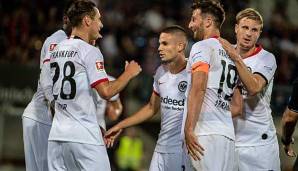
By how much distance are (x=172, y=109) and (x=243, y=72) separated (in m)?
1.25

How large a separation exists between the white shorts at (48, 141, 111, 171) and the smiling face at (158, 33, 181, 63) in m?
1.36

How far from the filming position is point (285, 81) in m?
15.6

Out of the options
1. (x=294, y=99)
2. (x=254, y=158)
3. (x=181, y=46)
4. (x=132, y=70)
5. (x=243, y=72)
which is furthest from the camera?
(x=181, y=46)

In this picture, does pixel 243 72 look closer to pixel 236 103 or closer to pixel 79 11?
pixel 236 103

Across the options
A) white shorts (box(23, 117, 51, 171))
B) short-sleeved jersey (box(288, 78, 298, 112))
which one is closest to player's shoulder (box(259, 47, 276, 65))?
short-sleeved jersey (box(288, 78, 298, 112))

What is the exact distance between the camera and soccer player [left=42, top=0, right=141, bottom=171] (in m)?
7.15

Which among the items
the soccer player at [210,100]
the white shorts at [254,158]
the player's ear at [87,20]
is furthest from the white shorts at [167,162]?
the player's ear at [87,20]

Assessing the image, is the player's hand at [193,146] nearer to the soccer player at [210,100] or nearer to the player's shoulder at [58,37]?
the soccer player at [210,100]

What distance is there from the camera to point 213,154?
22.3ft

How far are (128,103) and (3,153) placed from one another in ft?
8.68

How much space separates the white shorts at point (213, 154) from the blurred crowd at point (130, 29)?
23.3 feet

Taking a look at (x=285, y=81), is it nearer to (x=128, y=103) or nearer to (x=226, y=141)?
(x=128, y=103)

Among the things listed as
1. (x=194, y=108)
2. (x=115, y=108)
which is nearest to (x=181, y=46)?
(x=194, y=108)

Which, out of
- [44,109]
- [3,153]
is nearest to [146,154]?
[3,153]
